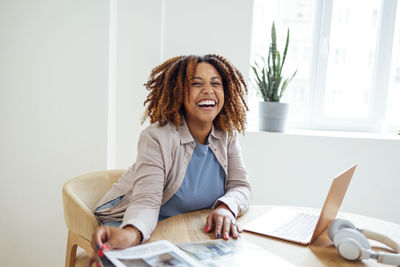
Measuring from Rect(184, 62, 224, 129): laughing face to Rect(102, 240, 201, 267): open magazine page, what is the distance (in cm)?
56

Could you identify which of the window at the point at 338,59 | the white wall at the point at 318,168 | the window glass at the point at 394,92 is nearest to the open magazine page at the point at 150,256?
the white wall at the point at 318,168

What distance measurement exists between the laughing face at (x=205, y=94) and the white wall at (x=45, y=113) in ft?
2.48

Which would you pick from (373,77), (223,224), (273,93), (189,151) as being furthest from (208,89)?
(373,77)

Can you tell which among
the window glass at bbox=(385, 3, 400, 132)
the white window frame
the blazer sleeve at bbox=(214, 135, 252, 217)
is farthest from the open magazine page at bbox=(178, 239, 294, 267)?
the window glass at bbox=(385, 3, 400, 132)

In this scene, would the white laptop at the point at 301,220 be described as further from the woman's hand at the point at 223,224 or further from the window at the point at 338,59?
the window at the point at 338,59

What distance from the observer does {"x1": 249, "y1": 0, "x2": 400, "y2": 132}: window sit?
2604mm

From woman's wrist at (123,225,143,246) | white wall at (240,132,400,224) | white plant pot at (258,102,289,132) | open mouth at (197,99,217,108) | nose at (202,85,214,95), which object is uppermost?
nose at (202,85,214,95)

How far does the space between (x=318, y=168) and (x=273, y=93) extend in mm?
608

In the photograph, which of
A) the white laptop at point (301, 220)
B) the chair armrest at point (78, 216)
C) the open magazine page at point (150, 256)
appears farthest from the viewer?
the chair armrest at point (78, 216)

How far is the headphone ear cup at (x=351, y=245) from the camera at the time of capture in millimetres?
876

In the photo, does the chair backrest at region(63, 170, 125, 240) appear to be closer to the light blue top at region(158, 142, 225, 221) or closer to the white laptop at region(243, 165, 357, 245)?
the light blue top at region(158, 142, 225, 221)

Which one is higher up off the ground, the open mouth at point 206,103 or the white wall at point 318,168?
the open mouth at point 206,103

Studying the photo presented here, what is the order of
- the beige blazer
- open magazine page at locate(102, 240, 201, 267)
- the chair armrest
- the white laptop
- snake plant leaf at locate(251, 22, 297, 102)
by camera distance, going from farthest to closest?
1. snake plant leaf at locate(251, 22, 297, 102)
2. the chair armrest
3. the beige blazer
4. the white laptop
5. open magazine page at locate(102, 240, 201, 267)

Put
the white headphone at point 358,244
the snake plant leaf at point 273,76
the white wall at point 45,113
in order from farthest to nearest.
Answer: the snake plant leaf at point 273,76
the white wall at point 45,113
the white headphone at point 358,244
